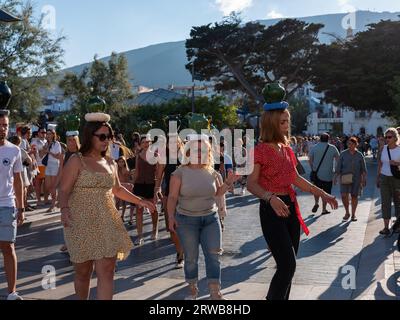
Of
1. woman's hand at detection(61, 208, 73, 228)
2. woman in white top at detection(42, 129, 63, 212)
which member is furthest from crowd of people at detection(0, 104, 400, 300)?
woman in white top at detection(42, 129, 63, 212)

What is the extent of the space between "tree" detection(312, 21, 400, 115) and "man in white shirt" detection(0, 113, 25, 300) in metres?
35.8

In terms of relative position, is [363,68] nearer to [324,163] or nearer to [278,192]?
[324,163]

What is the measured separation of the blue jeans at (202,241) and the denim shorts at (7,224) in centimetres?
151

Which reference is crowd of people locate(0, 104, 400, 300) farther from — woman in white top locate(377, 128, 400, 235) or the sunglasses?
woman in white top locate(377, 128, 400, 235)

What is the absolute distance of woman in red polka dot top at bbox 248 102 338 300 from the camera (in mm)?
4422

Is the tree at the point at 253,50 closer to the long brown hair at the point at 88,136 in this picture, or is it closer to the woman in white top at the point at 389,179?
the woman in white top at the point at 389,179

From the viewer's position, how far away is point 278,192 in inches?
181

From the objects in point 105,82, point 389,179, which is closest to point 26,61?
point 105,82

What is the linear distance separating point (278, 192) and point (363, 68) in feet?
124
